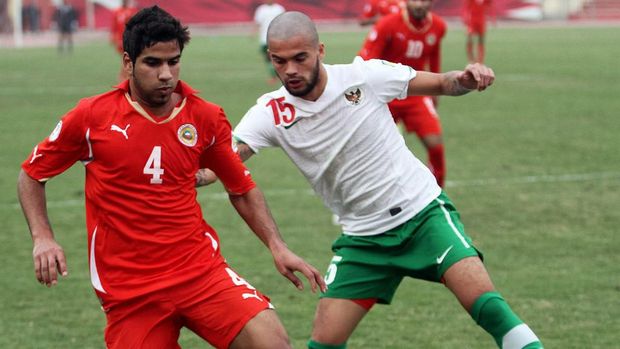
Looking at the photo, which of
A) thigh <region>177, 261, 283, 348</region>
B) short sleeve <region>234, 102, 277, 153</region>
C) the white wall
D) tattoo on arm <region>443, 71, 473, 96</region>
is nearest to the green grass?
short sleeve <region>234, 102, 277, 153</region>

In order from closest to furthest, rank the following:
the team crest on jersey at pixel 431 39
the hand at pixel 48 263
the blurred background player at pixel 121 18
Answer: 1. the hand at pixel 48 263
2. the team crest on jersey at pixel 431 39
3. the blurred background player at pixel 121 18

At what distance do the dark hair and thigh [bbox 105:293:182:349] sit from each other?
1.11m

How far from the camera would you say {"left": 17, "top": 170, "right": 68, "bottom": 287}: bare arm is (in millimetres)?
5082

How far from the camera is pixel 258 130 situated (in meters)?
6.12

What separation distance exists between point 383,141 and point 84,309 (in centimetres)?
318

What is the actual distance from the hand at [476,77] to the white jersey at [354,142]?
0.30 meters

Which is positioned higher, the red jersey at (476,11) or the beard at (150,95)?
the beard at (150,95)

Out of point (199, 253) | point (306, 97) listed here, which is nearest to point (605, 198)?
point (306, 97)

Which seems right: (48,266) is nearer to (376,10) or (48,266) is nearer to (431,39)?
(431,39)

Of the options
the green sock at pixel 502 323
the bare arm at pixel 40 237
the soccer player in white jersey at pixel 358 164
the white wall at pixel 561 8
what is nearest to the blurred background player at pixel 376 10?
the soccer player in white jersey at pixel 358 164

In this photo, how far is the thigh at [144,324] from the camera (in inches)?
205

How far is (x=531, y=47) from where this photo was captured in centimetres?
3725

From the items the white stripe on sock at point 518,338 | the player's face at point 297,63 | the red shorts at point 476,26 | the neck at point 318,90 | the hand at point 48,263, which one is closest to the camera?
the hand at point 48,263

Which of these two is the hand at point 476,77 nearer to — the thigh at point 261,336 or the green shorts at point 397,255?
the green shorts at point 397,255
